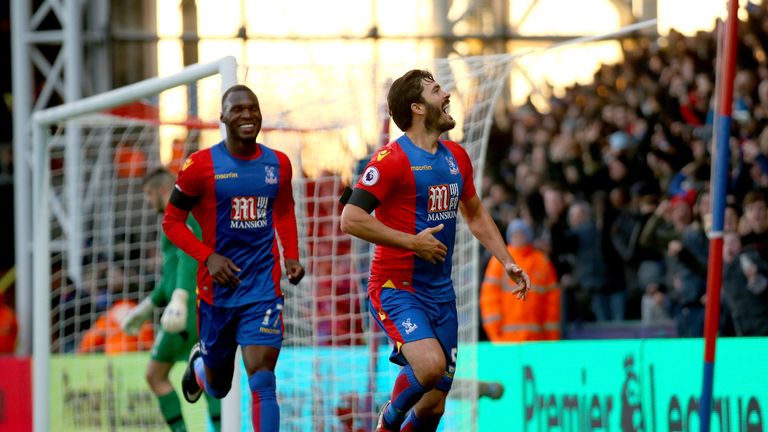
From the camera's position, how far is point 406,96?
7180mm

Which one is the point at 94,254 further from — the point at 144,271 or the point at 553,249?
the point at 553,249

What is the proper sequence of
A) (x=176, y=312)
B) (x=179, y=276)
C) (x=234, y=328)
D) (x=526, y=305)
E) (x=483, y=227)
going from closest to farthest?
(x=483, y=227), (x=234, y=328), (x=176, y=312), (x=179, y=276), (x=526, y=305)

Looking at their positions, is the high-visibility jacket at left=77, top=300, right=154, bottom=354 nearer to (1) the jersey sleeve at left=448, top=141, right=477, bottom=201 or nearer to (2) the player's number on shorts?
(2) the player's number on shorts

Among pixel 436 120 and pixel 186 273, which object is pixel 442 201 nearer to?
pixel 436 120

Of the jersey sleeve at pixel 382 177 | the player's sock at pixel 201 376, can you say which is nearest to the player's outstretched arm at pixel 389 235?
the jersey sleeve at pixel 382 177

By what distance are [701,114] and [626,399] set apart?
554 centimetres

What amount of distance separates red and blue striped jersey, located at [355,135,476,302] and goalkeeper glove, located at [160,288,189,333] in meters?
2.13

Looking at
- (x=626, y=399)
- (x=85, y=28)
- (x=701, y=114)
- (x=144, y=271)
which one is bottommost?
(x=626, y=399)

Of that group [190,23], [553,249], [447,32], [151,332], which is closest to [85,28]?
[190,23]

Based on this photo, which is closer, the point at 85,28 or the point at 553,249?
the point at 553,249

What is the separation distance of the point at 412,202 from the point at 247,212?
1.19m

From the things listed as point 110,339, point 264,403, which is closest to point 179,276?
point 264,403

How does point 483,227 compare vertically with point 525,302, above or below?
above

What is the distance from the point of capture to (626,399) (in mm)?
9570
